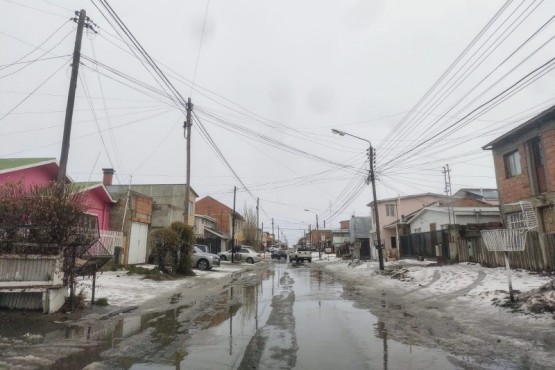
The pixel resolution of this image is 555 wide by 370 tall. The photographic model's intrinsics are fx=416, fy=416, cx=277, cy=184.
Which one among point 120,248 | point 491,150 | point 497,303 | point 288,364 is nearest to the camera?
point 288,364

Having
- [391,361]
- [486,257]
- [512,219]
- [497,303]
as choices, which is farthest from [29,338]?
[512,219]

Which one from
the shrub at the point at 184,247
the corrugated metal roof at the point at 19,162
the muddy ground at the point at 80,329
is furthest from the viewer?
the shrub at the point at 184,247

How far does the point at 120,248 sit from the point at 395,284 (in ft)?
51.9

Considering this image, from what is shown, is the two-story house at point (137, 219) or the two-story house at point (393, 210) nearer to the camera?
A: the two-story house at point (137, 219)

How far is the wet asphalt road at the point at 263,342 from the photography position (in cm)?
580

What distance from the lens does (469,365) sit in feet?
18.9

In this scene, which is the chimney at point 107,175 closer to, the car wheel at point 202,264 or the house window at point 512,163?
the car wheel at point 202,264

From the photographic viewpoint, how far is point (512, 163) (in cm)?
2136

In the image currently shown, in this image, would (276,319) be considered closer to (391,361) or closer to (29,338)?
(391,361)

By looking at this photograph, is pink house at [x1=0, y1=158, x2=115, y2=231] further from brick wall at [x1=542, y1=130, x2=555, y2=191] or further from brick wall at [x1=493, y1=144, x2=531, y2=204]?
brick wall at [x1=493, y1=144, x2=531, y2=204]

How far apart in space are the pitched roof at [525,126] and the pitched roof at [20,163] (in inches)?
881

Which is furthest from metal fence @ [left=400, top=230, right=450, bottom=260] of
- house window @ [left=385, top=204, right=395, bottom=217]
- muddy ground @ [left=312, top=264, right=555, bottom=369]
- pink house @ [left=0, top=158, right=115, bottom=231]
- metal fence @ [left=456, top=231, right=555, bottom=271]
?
pink house @ [left=0, top=158, right=115, bottom=231]

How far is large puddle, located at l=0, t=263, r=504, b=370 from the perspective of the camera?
19.0 ft

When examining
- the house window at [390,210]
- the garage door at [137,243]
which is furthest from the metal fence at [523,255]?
the house window at [390,210]
